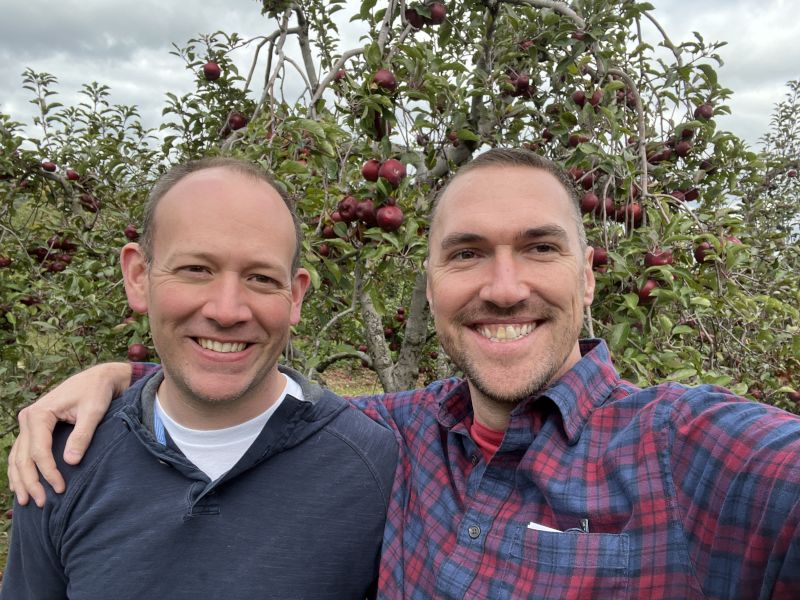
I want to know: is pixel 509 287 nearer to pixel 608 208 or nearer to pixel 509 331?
pixel 509 331

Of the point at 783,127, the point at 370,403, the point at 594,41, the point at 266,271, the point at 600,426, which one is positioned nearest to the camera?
the point at 600,426

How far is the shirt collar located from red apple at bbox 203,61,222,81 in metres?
2.81

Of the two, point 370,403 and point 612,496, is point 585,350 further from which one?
point 370,403

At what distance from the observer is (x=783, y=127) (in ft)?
19.1

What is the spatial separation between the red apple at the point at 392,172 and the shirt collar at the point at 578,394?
3.37 feet

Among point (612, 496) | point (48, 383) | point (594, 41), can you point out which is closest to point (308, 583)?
point (612, 496)

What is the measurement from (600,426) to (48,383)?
9.62 feet

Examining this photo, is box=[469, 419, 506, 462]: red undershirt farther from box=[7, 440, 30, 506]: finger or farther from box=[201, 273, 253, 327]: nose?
box=[7, 440, 30, 506]: finger

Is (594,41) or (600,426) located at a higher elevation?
(594,41)

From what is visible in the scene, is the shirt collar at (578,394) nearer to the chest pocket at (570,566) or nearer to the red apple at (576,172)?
the chest pocket at (570,566)

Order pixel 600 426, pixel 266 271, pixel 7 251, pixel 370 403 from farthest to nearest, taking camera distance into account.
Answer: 1. pixel 7 251
2. pixel 370 403
3. pixel 266 271
4. pixel 600 426

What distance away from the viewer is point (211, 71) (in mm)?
3381

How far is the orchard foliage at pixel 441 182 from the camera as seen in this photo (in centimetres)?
214

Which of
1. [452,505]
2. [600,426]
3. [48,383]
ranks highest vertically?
[600,426]
